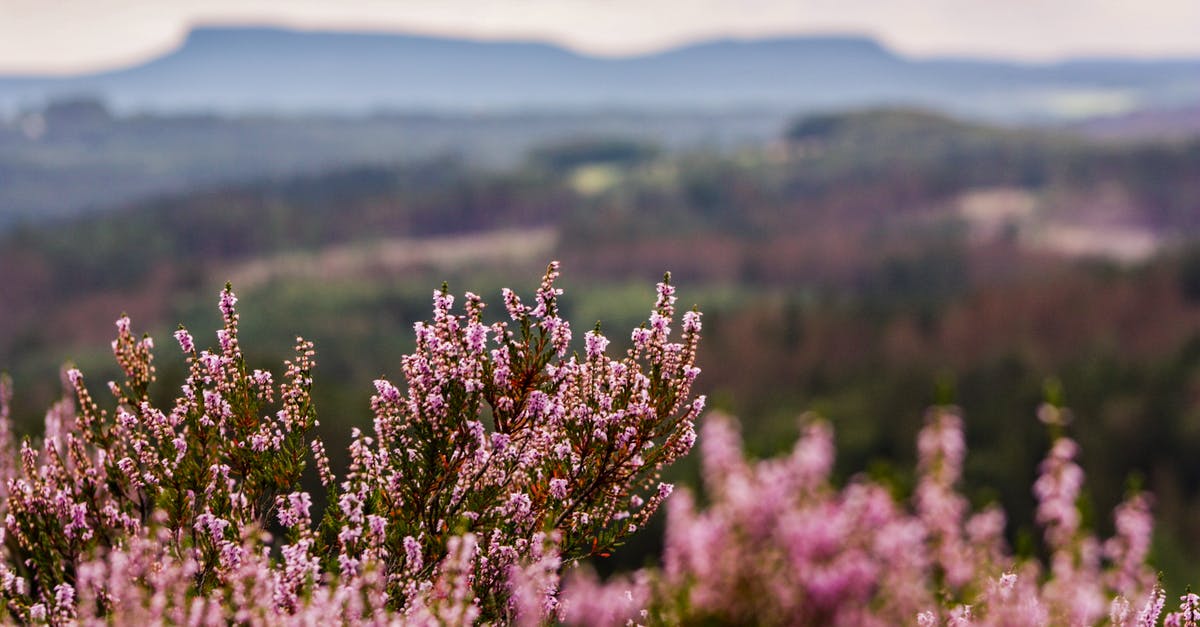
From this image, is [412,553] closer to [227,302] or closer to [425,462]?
[425,462]

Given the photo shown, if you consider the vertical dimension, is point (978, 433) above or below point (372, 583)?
below

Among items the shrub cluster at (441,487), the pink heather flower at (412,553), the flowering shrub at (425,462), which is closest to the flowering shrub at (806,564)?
the shrub cluster at (441,487)

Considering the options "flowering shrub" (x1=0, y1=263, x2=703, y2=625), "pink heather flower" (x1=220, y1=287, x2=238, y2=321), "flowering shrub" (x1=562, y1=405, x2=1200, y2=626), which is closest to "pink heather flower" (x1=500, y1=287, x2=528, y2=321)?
"flowering shrub" (x1=0, y1=263, x2=703, y2=625)

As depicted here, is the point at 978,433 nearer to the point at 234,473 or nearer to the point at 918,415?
the point at 918,415

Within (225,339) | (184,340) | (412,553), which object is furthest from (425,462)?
(184,340)

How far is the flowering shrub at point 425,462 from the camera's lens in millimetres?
9641

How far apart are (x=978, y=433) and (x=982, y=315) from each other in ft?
238

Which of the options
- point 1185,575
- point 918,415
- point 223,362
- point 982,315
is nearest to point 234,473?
point 223,362

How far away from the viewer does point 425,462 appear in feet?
32.8

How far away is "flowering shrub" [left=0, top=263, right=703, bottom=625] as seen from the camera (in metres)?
9.64

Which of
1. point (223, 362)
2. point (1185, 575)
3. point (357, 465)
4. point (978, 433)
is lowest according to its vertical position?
point (978, 433)

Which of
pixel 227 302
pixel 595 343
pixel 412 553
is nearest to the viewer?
pixel 412 553

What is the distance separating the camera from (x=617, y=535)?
9.80 m

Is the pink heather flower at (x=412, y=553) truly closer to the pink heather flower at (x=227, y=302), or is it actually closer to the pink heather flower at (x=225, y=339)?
the pink heather flower at (x=225, y=339)
